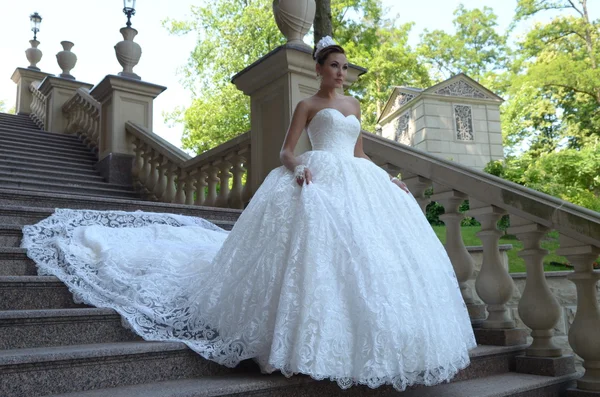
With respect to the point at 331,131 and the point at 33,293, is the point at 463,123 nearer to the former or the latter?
the point at 331,131

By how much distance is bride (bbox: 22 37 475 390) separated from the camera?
7.01 ft

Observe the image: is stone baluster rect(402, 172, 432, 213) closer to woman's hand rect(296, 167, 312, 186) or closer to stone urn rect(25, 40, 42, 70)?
woman's hand rect(296, 167, 312, 186)

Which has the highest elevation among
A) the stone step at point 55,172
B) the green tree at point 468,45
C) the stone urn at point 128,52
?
the green tree at point 468,45

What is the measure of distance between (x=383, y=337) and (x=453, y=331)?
1.33ft

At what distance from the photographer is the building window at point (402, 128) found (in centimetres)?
2011

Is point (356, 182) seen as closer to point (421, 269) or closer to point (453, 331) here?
point (421, 269)

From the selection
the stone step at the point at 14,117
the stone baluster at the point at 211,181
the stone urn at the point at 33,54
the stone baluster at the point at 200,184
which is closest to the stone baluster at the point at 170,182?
the stone baluster at the point at 200,184

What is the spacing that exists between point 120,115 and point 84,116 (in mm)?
2512

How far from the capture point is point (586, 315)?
300 centimetres

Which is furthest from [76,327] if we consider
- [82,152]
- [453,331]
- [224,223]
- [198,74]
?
[198,74]

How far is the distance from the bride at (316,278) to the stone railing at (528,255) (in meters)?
0.69

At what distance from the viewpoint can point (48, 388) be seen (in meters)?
2.11

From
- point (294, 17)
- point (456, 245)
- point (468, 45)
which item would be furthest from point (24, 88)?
point (468, 45)

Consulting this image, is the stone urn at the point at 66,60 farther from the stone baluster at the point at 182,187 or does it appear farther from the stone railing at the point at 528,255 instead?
the stone railing at the point at 528,255
